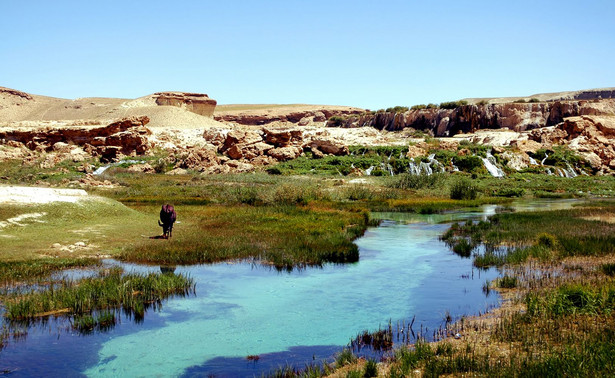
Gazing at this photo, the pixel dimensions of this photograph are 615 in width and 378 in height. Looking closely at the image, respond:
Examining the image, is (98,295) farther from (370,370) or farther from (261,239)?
(261,239)

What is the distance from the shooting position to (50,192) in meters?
25.9

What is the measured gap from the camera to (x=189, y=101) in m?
139

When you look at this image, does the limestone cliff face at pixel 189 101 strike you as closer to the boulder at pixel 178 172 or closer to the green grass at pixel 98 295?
the boulder at pixel 178 172

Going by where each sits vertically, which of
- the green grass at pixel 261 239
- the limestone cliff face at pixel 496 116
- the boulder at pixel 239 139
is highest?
the limestone cliff face at pixel 496 116

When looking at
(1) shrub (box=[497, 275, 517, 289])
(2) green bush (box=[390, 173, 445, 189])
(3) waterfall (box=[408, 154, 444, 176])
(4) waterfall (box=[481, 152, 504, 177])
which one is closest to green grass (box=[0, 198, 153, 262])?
(1) shrub (box=[497, 275, 517, 289])

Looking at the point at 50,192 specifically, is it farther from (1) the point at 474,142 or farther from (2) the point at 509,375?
(1) the point at 474,142

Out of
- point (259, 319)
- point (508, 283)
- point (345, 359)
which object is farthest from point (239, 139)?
point (345, 359)

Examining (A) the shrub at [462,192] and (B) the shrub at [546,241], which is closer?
(B) the shrub at [546,241]

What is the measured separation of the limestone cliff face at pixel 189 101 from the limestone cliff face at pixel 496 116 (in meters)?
58.5

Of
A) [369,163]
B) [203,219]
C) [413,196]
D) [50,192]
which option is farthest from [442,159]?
[50,192]

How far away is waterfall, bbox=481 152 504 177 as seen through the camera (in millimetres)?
62475

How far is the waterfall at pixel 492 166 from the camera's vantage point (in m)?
62.5

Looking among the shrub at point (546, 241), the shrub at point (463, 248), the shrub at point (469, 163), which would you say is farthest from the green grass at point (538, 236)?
the shrub at point (469, 163)

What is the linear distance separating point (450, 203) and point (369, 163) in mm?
27498
